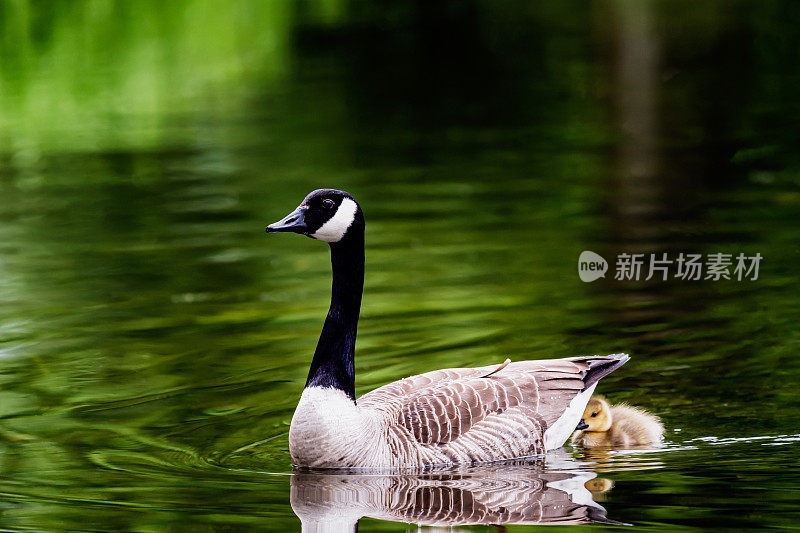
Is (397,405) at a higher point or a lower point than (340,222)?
lower

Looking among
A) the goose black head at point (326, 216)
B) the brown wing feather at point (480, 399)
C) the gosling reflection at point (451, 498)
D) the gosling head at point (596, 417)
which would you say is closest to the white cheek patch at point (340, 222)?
the goose black head at point (326, 216)

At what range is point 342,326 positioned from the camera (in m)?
9.98

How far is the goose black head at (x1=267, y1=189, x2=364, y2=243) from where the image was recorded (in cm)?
952

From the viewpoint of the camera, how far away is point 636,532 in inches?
311

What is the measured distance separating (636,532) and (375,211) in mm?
11492

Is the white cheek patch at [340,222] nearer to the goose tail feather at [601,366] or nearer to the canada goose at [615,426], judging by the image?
the goose tail feather at [601,366]

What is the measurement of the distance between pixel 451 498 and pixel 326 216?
2.24m

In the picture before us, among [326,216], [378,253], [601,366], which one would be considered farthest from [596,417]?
[378,253]

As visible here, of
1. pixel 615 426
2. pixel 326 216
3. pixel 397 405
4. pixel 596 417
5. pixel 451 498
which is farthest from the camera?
pixel 596 417

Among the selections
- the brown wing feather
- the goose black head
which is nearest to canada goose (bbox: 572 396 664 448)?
the brown wing feather

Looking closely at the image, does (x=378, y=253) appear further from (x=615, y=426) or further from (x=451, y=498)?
(x=451, y=498)

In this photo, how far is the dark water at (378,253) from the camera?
9.31m

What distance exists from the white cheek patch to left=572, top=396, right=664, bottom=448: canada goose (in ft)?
8.19

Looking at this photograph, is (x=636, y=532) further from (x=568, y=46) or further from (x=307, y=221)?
(x=568, y=46)
